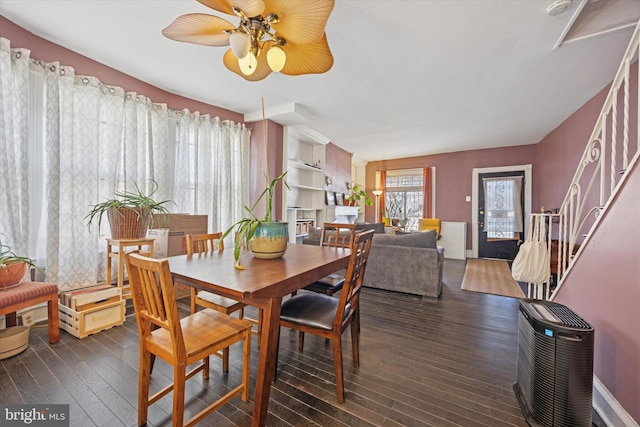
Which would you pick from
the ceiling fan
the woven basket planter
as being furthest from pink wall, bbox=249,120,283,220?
the ceiling fan

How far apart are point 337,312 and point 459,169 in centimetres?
622

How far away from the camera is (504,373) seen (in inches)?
66.2

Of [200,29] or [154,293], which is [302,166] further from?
[154,293]

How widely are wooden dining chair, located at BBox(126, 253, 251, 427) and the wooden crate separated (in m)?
1.29

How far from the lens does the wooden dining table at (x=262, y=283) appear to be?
3.51ft

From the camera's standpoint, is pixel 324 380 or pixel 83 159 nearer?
pixel 324 380

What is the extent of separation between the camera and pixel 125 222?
240cm

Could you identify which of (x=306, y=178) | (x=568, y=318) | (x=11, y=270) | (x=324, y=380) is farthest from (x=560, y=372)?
(x=306, y=178)

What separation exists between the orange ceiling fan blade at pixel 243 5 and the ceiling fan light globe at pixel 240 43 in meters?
0.10

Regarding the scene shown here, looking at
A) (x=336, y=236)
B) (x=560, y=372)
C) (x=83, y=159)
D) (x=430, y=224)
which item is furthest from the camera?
(x=430, y=224)

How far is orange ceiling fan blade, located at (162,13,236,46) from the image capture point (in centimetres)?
143

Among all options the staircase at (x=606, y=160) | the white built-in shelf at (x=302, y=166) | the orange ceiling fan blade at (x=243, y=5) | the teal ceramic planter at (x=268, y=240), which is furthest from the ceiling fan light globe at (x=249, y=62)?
the white built-in shelf at (x=302, y=166)

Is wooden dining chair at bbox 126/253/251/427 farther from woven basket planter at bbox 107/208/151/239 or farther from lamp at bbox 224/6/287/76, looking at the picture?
woven basket planter at bbox 107/208/151/239

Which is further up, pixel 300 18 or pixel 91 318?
pixel 300 18
